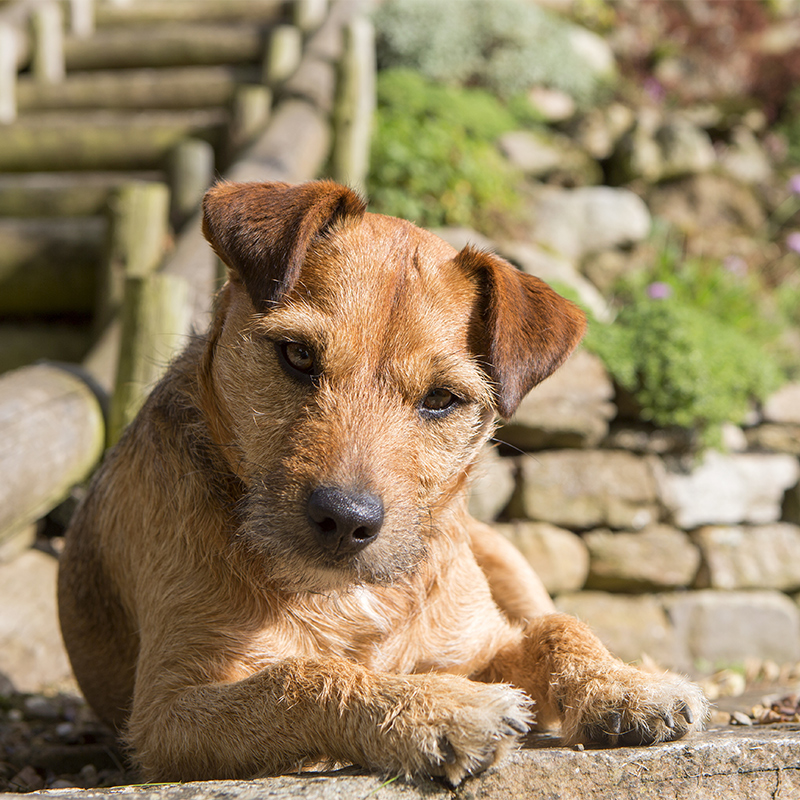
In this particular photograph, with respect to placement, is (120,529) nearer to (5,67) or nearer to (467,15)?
(5,67)

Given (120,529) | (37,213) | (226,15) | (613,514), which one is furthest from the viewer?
(226,15)

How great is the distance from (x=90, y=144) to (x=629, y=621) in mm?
6974

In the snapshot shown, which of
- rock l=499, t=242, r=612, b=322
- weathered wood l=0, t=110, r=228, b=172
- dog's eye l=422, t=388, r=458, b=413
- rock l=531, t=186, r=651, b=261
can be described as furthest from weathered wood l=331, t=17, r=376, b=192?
dog's eye l=422, t=388, r=458, b=413

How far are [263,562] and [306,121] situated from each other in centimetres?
655

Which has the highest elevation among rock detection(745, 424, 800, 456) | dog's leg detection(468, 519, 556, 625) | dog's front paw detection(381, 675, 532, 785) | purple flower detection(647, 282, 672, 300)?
dog's front paw detection(381, 675, 532, 785)

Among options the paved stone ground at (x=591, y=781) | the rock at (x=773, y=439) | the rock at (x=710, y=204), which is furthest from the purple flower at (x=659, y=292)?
the paved stone ground at (x=591, y=781)

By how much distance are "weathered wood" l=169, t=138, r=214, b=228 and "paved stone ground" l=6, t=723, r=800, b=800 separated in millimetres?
6576

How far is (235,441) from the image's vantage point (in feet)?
9.50

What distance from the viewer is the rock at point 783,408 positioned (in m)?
7.32

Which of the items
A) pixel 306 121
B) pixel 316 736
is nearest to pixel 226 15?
pixel 306 121

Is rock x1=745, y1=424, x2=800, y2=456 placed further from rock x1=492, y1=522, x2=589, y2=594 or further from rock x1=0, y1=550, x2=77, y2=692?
rock x1=0, y1=550, x2=77, y2=692

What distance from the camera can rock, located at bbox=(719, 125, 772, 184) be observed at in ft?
37.6

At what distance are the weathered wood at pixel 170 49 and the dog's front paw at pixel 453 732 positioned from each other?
33.2ft

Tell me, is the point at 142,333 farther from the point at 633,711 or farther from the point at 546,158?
the point at 546,158
